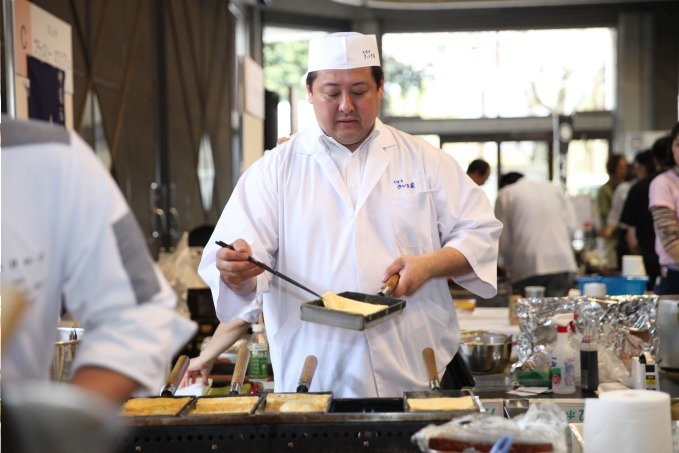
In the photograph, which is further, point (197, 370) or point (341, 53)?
point (197, 370)

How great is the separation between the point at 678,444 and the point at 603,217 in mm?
6181

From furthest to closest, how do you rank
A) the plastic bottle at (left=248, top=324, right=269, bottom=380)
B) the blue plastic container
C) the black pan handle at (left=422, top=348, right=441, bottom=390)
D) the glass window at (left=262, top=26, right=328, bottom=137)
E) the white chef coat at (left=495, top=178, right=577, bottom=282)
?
the glass window at (left=262, top=26, right=328, bottom=137) → the white chef coat at (left=495, top=178, right=577, bottom=282) → the blue plastic container → the plastic bottle at (left=248, top=324, right=269, bottom=380) → the black pan handle at (left=422, top=348, right=441, bottom=390)

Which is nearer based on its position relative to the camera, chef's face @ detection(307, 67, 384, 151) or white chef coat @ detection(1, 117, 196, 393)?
white chef coat @ detection(1, 117, 196, 393)

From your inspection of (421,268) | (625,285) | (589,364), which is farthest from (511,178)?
(421,268)

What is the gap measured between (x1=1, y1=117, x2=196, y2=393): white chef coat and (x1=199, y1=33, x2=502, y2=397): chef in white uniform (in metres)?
1.08

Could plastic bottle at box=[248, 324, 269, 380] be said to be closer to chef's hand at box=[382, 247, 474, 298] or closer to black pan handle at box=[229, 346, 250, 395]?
black pan handle at box=[229, 346, 250, 395]

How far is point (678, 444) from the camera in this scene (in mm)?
1753

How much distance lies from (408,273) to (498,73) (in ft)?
31.6

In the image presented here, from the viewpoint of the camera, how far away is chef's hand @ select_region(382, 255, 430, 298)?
2.01m

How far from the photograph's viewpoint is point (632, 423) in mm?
1592

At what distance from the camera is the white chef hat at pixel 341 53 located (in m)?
2.28

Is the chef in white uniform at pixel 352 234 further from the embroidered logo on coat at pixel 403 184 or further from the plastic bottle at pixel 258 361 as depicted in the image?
the plastic bottle at pixel 258 361

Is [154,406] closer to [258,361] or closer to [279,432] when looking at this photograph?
[279,432]

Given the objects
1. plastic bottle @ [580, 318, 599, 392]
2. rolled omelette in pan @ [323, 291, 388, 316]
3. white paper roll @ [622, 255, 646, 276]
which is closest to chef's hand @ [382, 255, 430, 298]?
rolled omelette in pan @ [323, 291, 388, 316]
